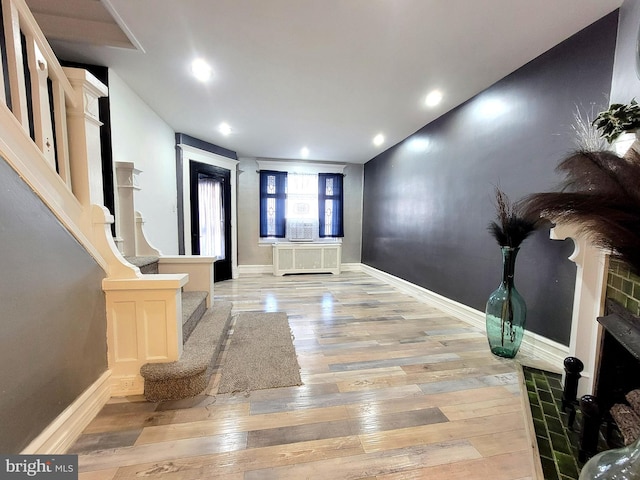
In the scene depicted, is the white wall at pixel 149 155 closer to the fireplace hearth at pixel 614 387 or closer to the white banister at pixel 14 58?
the white banister at pixel 14 58

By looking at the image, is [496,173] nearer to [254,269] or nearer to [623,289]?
[623,289]

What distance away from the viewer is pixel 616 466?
69 centimetres

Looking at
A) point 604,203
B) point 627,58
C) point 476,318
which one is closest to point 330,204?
point 476,318

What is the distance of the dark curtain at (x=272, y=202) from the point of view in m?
5.42

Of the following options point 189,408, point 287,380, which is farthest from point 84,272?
point 287,380

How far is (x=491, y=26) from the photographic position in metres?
1.73

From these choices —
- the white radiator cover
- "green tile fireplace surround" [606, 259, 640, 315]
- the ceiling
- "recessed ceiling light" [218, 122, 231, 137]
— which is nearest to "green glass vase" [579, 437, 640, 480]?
"green tile fireplace surround" [606, 259, 640, 315]

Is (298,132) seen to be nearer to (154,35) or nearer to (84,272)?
(154,35)

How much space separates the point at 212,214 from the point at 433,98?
12.9ft

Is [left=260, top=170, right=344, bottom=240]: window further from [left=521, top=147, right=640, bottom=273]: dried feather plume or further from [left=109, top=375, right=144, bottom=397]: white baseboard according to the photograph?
[left=521, top=147, right=640, bottom=273]: dried feather plume

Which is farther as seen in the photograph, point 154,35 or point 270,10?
point 154,35

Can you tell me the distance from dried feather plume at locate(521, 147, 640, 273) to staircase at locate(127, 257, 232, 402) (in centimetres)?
188

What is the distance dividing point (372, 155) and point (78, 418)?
5.30 m

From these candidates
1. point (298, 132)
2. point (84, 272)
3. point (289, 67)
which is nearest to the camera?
point (84, 272)
